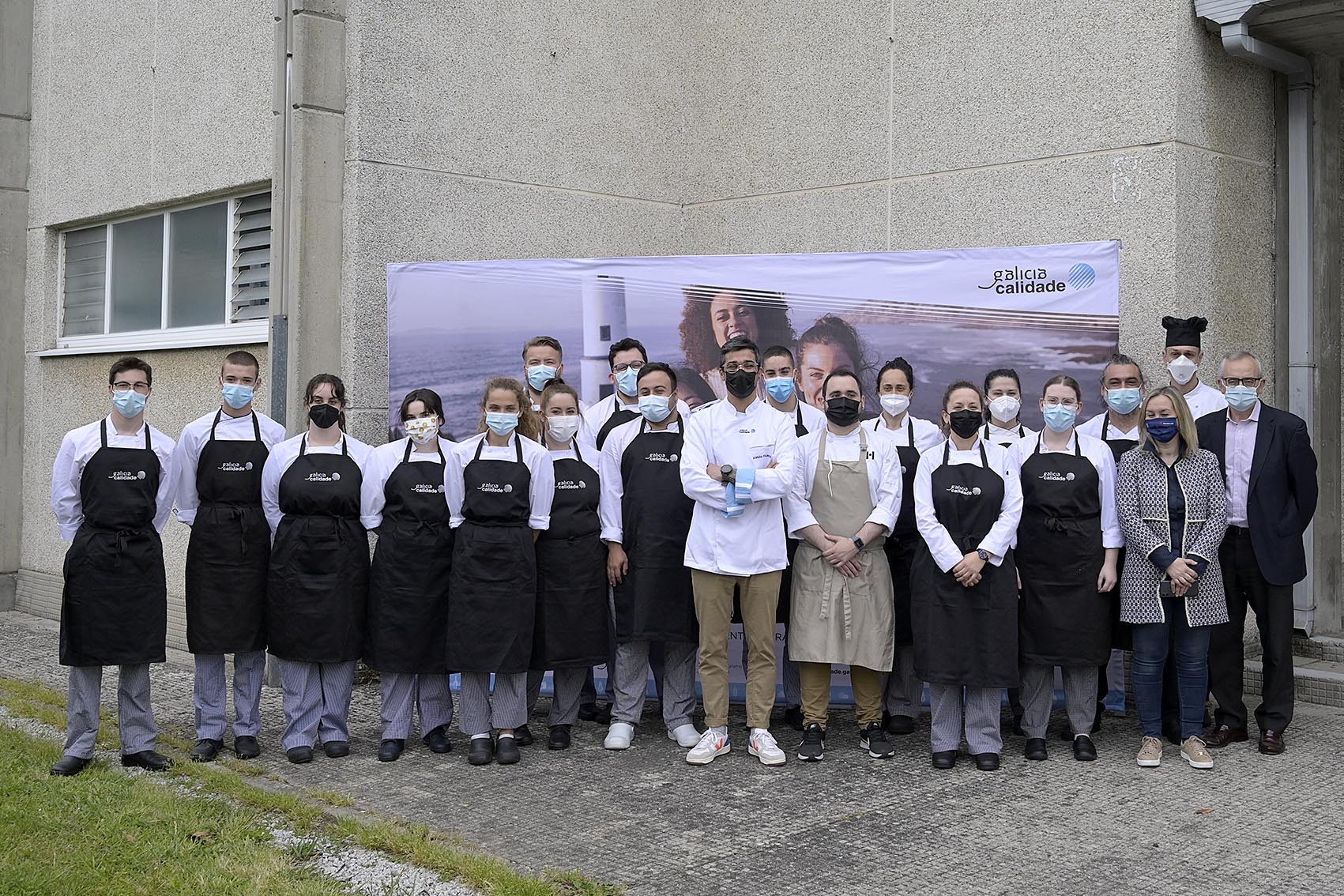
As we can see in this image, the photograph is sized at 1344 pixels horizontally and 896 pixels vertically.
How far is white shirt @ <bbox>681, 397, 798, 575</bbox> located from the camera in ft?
21.8

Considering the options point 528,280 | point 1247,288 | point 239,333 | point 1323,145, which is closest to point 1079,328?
point 1247,288

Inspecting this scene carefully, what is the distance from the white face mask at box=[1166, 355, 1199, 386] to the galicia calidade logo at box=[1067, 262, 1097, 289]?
2.18 ft

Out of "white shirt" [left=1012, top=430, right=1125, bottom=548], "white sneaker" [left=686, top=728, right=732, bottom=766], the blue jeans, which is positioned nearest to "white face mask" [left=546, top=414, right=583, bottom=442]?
"white sneaker" [left=686, top=728, right=732, bottom=766]

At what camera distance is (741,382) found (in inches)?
266

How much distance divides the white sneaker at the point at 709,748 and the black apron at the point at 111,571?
107 inches

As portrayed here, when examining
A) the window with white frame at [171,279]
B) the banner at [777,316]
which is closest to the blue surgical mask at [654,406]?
the banner at [777,316]

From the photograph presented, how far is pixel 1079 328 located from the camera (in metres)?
7.62

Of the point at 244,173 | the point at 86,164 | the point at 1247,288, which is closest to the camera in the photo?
the point at 1247,288

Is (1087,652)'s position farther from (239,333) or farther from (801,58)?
(239,333)

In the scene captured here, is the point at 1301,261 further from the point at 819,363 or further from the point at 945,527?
the point at 945,527

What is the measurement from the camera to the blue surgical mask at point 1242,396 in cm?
692

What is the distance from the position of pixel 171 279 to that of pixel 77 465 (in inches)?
184

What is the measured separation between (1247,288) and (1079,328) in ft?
5.23

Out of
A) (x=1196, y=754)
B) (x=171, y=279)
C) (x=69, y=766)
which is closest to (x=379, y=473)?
(x=69, y=766)
